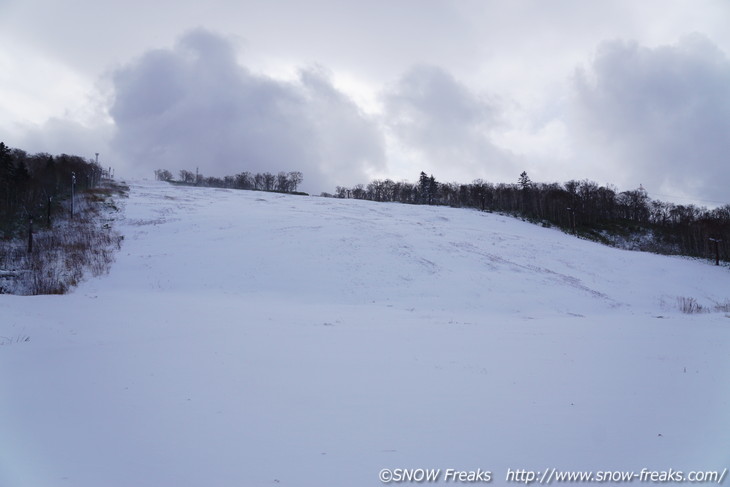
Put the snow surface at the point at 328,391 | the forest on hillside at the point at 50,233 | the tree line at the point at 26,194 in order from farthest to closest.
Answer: the tree line at the point at 26,194
the forest on hillside at the point at 50,233
the snow surface at the point at 328,391

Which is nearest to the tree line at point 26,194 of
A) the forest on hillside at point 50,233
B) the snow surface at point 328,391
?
the forest on hillside at point 50,233

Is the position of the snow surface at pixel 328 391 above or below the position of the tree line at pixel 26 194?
below

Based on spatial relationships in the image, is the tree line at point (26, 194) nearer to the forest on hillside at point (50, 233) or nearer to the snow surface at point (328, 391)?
the forest on hillside at point (50, 233)

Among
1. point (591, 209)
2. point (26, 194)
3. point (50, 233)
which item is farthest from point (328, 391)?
point (591, 209)

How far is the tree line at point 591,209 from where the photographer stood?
71.2m

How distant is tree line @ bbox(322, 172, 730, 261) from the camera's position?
233 feet

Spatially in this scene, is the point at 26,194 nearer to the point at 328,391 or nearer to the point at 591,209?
the point at 328,391

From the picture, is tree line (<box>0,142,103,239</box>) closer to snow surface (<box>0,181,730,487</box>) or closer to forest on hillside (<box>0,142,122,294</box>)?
forest on hillside (<box>0,142,122,294</box>)

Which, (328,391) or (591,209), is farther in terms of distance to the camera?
(591,209)

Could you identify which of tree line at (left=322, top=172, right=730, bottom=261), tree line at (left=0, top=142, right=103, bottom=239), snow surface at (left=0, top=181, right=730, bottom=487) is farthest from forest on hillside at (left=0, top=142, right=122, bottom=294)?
tree line at (left=322, top=172, right=730, bottom=261)

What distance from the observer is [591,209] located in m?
87.7

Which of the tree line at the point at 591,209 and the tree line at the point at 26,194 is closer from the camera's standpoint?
the tree line at the point at 26,194

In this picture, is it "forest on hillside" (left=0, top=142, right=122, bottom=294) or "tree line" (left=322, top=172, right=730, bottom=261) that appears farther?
"tree line" (left=322, top=172, right=730, bottom=261)

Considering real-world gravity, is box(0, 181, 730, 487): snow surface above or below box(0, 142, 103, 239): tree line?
below
